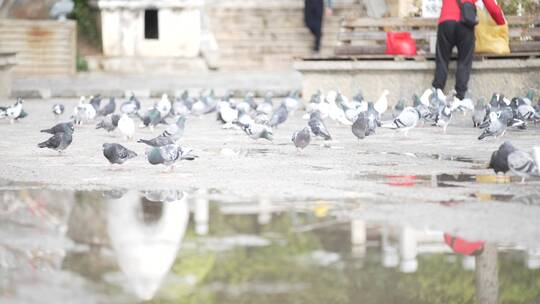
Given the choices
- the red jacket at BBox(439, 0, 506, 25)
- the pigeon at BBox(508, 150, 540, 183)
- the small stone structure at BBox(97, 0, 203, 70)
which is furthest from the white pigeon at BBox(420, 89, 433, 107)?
the small stone structure at BBox(97, 0, 203, 70)

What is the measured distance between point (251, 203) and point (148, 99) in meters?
14.5

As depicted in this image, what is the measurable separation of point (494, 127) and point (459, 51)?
4910mm

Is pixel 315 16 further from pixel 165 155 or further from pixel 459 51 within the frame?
pixel 165 155

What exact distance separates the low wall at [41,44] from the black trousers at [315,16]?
16.1 ft

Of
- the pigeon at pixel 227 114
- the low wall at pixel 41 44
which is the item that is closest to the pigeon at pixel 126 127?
the pigeon at pixel 227 114

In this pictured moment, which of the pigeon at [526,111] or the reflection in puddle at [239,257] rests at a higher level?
the reflection in puddle at [239,257]

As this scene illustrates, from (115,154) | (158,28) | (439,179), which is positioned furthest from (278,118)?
(158,28)

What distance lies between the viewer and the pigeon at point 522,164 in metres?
9.90

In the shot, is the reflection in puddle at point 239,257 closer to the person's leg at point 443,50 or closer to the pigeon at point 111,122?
the pigeon at point 111,122

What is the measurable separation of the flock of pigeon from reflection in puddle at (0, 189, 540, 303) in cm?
237

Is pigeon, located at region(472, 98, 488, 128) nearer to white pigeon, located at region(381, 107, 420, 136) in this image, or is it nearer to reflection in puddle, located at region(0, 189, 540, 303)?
white pigeon, located at region(381, 107, 420, 136)

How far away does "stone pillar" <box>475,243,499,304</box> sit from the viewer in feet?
20.1

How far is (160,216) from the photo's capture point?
8.62m

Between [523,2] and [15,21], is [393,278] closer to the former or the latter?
[523,2]
